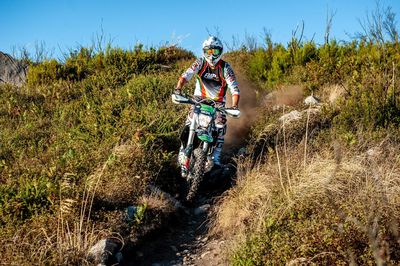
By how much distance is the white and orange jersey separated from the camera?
29.9ft

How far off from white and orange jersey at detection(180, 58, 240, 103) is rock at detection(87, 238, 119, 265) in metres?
4.16

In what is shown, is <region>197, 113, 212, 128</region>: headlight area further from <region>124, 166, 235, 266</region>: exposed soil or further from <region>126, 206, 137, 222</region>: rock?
<region>126, 206, 137, 222</region>: rock

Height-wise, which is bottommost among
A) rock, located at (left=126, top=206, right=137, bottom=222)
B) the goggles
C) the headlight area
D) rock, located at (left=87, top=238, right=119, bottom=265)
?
rock, located at (left=87, top=238, right=119, bottom=265)

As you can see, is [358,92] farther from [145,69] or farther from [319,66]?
[145,69]

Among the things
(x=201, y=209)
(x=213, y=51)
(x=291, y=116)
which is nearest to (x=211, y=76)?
(x=213, y=51)

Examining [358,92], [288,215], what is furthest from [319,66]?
[288,215]

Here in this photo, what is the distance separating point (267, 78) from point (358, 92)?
461cm

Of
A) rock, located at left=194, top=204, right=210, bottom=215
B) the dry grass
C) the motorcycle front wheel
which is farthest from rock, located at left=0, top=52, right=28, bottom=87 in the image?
the dry grass

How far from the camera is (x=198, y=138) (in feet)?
27.9

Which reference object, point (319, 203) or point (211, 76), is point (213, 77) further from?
point (319, 203)

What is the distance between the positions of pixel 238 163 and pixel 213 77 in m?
1.87

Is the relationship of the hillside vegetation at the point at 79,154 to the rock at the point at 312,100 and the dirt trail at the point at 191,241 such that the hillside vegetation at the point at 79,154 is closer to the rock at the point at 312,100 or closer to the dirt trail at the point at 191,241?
the dirt trail at the point at 191,241

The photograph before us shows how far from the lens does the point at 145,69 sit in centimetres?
1569

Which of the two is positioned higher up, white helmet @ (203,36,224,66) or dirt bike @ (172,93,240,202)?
white helmet @ (203,36,224,66)
